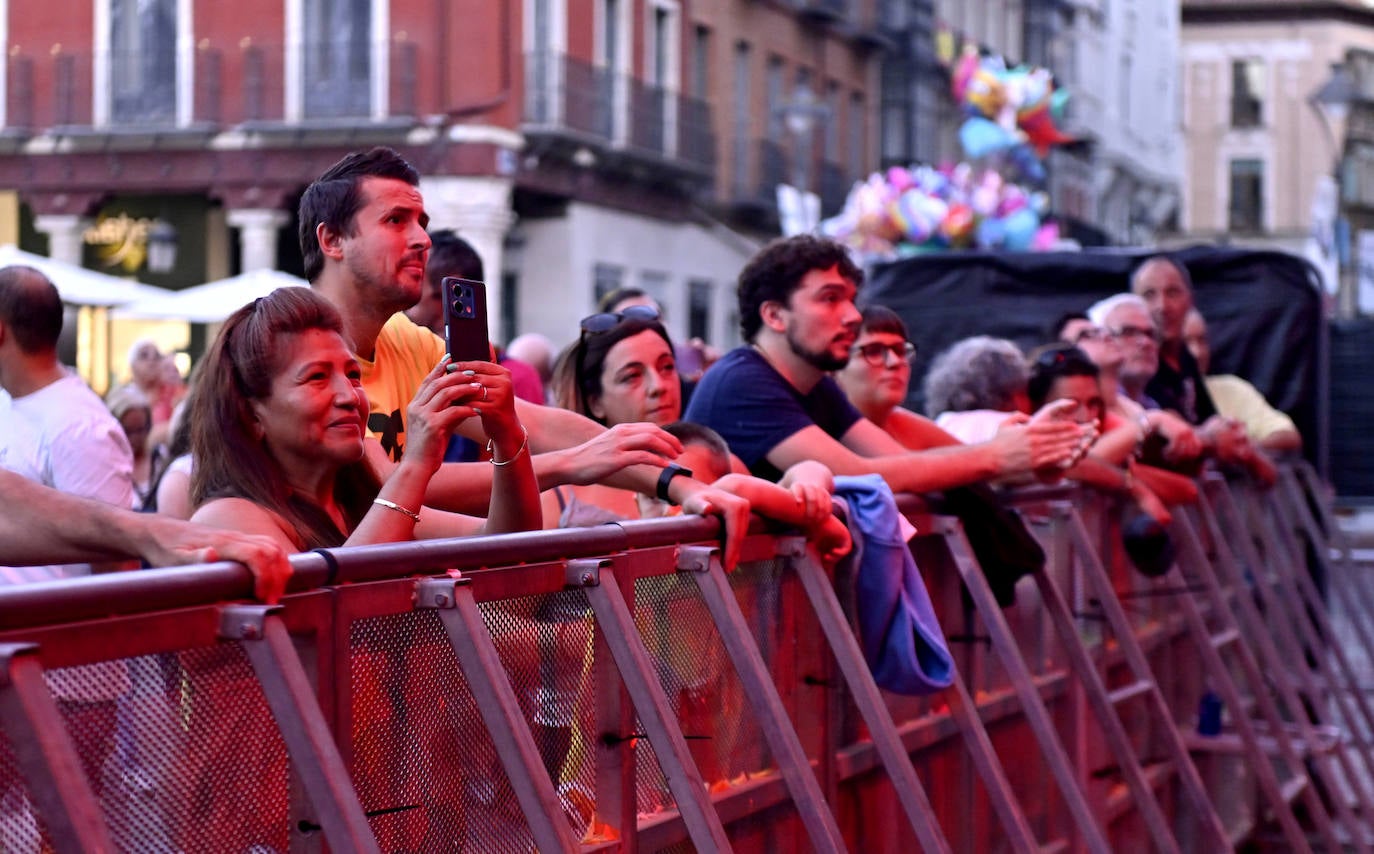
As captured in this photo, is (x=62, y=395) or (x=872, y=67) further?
(x=872, y=67)

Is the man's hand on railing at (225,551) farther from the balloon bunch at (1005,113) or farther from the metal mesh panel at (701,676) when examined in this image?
the balloon bunch at (1005,113)

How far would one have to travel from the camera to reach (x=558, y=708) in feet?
12.2

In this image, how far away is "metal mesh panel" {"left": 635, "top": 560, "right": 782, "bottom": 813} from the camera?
160 inches

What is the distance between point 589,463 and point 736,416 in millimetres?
1648

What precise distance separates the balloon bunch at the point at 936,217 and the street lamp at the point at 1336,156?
16.9 feet

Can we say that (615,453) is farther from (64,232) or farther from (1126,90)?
(1126,90)

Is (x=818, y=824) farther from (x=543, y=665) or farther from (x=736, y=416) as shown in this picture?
(x=736, y=416)

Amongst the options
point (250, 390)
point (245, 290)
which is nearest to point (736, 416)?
point (250, 390)

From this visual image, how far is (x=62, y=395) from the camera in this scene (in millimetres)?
5648

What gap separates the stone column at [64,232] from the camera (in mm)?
31734

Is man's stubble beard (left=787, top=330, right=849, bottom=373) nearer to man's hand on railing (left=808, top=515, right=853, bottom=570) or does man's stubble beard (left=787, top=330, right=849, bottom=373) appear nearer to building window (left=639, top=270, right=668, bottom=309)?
man's hand on railing (left=808, top=515, right=853, bottom=570)

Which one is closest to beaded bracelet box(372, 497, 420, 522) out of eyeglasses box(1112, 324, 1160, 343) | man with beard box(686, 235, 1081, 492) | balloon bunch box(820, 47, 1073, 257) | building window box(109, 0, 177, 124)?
man with beard box(686, 235, 1081, 492)

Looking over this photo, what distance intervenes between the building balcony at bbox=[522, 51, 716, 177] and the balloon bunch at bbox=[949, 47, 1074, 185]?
8.49m

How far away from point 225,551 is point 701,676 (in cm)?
150
